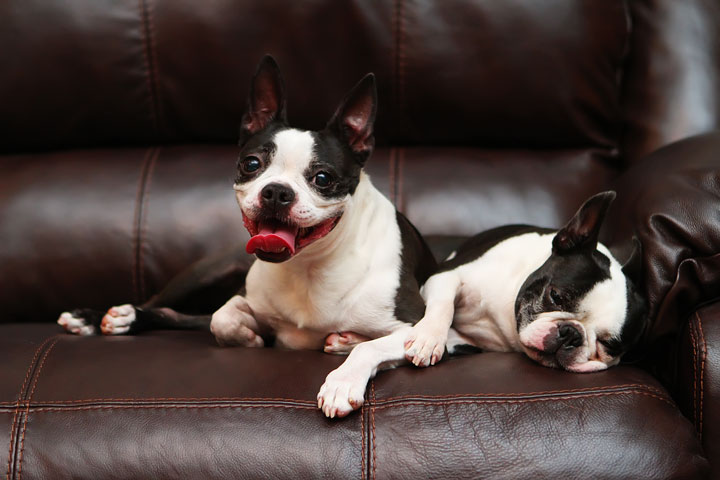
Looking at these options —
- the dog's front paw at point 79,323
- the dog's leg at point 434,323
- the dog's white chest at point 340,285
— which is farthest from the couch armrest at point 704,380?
the dog's front paw at point 79,323

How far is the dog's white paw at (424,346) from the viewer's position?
186 cm

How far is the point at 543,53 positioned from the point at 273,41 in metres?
1.05

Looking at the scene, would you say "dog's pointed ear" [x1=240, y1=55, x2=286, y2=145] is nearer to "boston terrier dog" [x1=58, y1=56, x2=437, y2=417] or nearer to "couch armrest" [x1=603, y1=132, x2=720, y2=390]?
"boston terrier dog" [x1=58, y1=56, x2=437, y2=417]

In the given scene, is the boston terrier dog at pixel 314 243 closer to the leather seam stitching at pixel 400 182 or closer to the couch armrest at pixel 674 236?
the leather seam stitching at pixel 400 182

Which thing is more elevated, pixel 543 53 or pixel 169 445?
pixel 543 53

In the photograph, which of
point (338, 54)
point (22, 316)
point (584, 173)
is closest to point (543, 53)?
point (584, 173)

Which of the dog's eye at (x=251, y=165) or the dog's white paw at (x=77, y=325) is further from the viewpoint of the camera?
the dog's white paw at (x=77, y=325)

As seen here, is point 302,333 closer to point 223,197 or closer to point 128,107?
point 223,197

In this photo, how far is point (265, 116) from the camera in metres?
2.11

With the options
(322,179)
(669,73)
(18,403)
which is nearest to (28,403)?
(18,403)

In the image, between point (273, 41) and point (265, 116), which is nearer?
point (265, 116)

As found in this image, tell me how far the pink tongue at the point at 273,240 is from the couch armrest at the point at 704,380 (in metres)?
1.03

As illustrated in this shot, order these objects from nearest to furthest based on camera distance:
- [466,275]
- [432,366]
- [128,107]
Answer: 1. [432,366]
2. [466,275]
3. [128,107]

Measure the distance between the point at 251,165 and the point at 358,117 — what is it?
34cm
